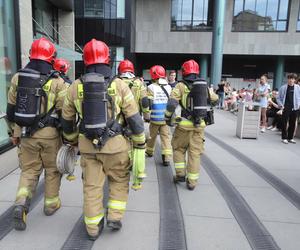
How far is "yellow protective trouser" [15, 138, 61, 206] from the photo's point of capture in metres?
3.03

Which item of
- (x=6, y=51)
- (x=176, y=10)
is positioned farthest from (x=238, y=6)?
(x=6, y=51)

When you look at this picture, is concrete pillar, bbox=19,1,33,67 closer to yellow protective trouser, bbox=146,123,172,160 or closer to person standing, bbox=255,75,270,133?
yellow protective trouser, bbox=146,123,172,160

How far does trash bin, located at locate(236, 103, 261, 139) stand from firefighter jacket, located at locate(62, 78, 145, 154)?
564 centimetres

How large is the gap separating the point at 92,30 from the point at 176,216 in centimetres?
1919

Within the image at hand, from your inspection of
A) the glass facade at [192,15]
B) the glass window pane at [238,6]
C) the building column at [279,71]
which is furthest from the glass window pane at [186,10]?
the building column at [279,71]

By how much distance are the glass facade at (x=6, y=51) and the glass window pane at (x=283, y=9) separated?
23.1m

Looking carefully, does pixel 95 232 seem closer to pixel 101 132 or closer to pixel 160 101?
pixel 101 132

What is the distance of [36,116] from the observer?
2.92m

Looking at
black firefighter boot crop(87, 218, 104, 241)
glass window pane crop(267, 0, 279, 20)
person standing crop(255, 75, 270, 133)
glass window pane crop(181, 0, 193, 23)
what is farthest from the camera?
glass window pane crop(181, 0, 193, 23)

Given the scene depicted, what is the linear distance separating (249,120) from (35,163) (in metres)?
6.20

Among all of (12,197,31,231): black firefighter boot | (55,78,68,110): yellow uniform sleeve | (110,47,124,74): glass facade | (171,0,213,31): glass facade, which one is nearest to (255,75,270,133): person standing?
(55,78,68,110): yellow uniform sleeve

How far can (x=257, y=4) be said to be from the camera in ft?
76.1

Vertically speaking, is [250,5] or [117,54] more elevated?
[250,5]

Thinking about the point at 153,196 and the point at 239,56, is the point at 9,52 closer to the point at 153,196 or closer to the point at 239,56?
the point at 153,196
